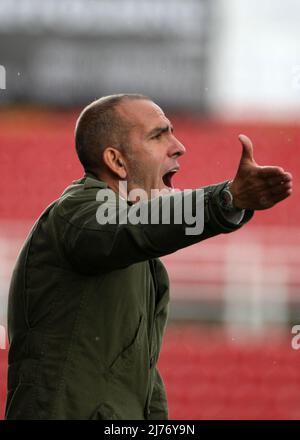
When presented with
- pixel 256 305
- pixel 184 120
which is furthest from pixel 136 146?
pixel 184 120

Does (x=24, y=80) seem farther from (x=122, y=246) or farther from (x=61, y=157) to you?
(x=122, y=246)

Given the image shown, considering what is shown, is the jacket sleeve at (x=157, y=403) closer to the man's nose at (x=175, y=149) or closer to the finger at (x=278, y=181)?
the man's nose at (x=175, y=149)

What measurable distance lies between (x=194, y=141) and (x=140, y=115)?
19.0 ft

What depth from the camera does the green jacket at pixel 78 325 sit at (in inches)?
62.8

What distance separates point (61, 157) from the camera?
7.36 meters

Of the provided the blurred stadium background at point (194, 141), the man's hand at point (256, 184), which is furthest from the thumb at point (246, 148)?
the blurred stadium background at point (194, 141)

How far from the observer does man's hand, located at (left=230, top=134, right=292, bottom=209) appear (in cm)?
144

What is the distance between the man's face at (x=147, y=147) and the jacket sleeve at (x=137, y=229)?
0.66 ft

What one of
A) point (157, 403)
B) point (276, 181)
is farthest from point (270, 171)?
point (157, 403)

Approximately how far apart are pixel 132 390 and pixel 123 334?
0.10 meters

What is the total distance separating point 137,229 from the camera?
1.51 metres

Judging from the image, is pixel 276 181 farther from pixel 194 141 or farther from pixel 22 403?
pixel 194 141

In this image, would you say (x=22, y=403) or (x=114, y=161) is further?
(x=114, y=161)

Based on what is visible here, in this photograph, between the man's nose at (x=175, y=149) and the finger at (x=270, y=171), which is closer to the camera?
the finger at (x=270, y=171)
